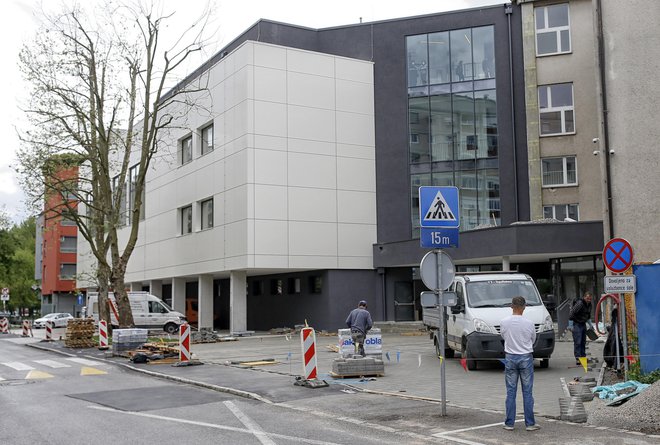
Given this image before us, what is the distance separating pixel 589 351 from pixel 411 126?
18795 millimetres

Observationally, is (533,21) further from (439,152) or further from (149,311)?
(149,311)

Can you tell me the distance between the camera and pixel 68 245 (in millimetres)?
82000

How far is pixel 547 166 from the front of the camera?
32.9m

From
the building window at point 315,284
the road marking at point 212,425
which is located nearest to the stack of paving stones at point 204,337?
the building window at point 315,284

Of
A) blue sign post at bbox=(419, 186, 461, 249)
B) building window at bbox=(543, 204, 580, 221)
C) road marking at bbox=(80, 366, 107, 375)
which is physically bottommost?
road marking at bbox=(80, 366, 107, 375)

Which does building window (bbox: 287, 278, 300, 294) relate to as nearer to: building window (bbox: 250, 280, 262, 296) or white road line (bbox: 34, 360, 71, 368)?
building window (bbox: 250, 280, 262, 296)

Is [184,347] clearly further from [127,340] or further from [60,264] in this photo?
[60,264]

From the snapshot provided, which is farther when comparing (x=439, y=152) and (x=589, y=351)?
(x=439, y=152)

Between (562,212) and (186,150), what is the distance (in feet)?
71.8

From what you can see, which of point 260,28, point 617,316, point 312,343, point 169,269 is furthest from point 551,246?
point 169,269

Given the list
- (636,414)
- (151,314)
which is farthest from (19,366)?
(636,414)

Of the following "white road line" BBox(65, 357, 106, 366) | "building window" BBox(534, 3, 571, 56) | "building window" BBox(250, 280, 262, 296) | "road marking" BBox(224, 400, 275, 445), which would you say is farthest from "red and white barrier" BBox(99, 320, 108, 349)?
"building window" BBox(534, 3, 571, 56)

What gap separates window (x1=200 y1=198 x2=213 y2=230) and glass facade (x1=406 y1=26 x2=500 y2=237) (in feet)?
35.9

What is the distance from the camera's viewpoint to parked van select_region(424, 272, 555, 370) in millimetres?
15258
